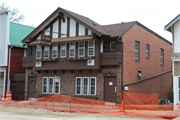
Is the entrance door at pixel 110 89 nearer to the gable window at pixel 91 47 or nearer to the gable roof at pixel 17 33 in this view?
the gable window at pixel 91 47

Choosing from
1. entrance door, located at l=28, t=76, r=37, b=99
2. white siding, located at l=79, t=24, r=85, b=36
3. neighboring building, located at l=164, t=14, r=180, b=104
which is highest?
white siding, located at l=79, t=24, r=85, b=36

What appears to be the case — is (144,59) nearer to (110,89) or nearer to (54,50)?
(110,89)

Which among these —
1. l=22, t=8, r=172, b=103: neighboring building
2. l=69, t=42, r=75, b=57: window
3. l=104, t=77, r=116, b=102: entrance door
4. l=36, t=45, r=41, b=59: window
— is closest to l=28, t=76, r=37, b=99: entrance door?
l=22, t=8, r=172, b=103: neighboring building

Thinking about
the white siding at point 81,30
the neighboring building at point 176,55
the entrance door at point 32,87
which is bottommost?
the entrance door at point 32,87

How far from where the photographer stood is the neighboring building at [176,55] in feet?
54.8

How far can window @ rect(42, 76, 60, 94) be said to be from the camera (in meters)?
24.8

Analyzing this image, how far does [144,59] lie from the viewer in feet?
83.9

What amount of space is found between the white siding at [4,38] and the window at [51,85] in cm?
579

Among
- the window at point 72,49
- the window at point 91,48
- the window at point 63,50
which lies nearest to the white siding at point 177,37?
the window at point 91,48

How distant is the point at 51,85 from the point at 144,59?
10055 mm

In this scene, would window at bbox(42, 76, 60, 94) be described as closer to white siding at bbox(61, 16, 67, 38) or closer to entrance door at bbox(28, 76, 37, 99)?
entrance door at bbox(28, 76, 37, 99)

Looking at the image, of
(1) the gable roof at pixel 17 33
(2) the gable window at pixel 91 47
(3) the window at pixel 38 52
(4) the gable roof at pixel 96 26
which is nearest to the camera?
(4) the gable roof at pixel 96 26

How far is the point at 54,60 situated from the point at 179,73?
12.2m

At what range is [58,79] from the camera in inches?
975
